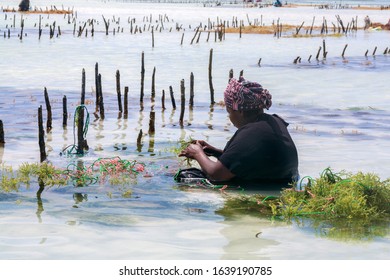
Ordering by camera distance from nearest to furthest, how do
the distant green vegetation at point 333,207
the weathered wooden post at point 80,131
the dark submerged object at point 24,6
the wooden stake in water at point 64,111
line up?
the distant green vegetation at point 333,207, the weathered wooden post at point 80,131, the wooden stake in water at point 64,111, the dark submerged object at point 24,6

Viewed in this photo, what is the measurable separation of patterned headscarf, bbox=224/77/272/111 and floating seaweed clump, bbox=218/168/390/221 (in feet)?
3.06

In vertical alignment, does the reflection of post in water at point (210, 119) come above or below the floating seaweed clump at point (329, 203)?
below

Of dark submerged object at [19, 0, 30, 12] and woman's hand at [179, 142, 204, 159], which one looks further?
dark submerged object at [19, 0, 30, 12]

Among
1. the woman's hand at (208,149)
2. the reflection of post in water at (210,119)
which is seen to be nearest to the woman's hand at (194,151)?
the woman's hand at (208,149)

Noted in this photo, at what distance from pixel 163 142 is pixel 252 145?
5.49 meters

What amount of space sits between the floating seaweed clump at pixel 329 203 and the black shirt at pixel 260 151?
0.95 ft

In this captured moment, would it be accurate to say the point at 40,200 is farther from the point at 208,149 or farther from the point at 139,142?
the point at 139,142

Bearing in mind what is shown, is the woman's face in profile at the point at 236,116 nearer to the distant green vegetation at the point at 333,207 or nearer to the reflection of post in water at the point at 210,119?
the distant green vegetation at the point at 333,207

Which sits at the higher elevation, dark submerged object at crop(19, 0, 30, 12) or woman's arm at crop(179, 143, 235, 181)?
woman's arm at crop(179, 143, 235, 181)

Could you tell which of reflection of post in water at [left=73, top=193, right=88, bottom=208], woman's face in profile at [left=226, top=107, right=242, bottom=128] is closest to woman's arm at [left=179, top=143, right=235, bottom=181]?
woman's face in profile at [left=226, top=107, right=242, bottom=128]

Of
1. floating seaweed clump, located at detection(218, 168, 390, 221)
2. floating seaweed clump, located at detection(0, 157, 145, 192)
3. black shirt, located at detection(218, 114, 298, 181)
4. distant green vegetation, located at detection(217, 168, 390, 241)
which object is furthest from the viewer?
floating seaweed clump, located at detection(0, 157, 145, 192)

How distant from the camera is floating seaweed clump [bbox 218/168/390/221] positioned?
7809 millimetres

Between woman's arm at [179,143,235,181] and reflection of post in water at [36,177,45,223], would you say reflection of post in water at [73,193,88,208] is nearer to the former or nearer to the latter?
reflection of post in water at [36,177,45,223]

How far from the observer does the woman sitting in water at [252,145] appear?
8062 mm
